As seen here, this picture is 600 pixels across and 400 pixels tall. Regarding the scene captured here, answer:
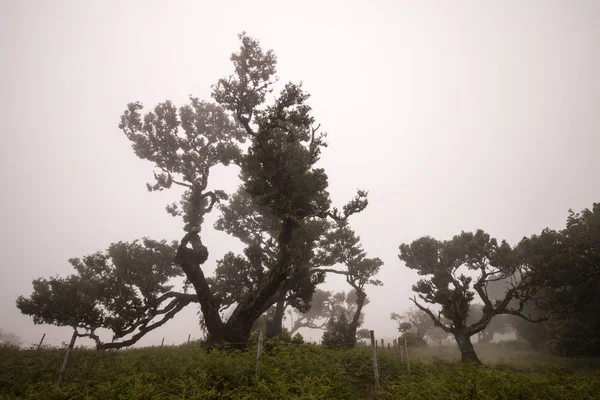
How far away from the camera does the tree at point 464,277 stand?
21641 millimetres

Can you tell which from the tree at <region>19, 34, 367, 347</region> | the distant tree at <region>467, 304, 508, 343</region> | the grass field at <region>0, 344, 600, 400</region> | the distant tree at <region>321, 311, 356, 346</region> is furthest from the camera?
the distant tree at <region>467, 304, 508, 343</region>

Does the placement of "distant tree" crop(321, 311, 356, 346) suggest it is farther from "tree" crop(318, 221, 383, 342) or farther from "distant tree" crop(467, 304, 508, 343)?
"distant tree" crop(467, 304, 508, 343)

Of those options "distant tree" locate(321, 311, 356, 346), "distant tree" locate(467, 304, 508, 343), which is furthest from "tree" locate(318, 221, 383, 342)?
"distant tree" locate(467, 304, 508, 343)

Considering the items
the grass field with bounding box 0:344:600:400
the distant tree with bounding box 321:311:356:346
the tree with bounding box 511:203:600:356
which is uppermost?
the tree with bounding box 511:203:600:356

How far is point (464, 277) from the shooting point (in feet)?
77.8

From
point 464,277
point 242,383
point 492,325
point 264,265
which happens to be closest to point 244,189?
point 264,265

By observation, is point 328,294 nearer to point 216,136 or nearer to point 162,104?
point 216,136

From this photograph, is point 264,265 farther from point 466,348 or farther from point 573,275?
point 573,275

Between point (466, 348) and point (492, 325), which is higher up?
point (492, 325)

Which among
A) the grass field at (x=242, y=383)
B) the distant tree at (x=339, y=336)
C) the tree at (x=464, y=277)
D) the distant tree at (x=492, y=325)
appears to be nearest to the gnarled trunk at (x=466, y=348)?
the tree at (x=464, y=277)

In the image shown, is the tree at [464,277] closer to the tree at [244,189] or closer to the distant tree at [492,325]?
the tree at [244,189]

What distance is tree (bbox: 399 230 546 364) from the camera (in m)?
21.6

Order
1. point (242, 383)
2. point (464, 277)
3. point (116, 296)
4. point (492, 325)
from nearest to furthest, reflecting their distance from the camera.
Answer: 1. point (242, 383)
2. point (116, 296)
3. point (464, 277)
4. point (492, 325)

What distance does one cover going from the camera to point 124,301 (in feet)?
55.7
